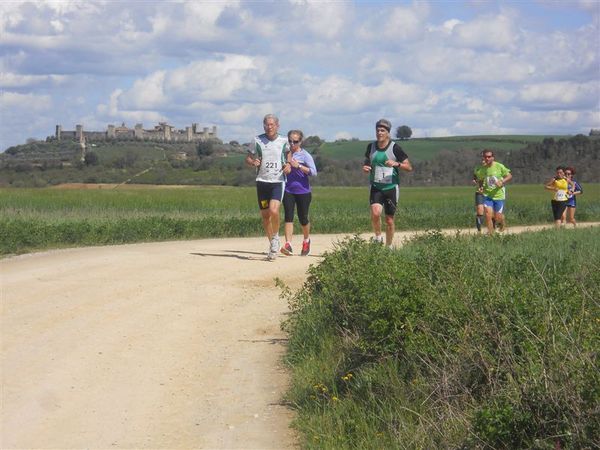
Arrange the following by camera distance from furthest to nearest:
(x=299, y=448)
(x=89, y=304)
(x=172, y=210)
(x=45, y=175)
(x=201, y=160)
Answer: (x=201, y=160), (x=45, y=175), (x=172, y=210), (x=89, y=304), (x=299, y=448)

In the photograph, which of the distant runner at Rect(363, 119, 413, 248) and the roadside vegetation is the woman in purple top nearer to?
the distant runner at Rect(363, 119, 413, 248)

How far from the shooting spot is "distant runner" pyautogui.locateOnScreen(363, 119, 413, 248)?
48.7 feet

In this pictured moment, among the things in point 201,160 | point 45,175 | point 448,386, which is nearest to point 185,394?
point 448,386

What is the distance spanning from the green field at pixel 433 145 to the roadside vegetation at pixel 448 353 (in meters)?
74.5

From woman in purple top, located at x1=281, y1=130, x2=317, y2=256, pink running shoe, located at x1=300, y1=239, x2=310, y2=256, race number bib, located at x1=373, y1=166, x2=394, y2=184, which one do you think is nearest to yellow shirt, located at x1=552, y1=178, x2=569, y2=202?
woman in purple top, located at x1=281, y1=130, x2=317, y2=256

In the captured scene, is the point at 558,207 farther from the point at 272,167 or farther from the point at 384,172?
the point at 272,167

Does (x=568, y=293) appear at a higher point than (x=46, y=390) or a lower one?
higher

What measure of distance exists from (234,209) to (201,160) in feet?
143

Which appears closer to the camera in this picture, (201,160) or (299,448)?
(299,448)

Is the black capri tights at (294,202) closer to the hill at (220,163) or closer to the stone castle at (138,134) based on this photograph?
the hill at (220,163)

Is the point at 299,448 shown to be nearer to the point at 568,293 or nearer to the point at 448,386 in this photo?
the point at 448,386

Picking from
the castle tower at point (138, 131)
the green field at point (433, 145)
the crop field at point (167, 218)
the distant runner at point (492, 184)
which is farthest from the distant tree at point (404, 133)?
the distant runner at point (492, 184)

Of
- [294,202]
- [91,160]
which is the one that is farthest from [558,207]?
[91,160]

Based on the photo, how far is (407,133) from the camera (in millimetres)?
105125
